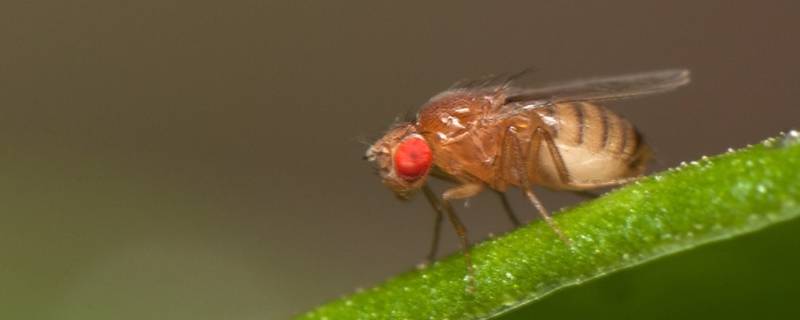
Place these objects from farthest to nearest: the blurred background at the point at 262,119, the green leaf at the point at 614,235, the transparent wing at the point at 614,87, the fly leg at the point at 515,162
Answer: the blurred background at the point at 262,119 → the fly leg at the point at 515,162 → the transparent wing at the point at 614,87 → the green leaf at the point at 614,235

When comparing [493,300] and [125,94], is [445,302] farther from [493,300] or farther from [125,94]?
[125,94]

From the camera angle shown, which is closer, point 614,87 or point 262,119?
point 614,87

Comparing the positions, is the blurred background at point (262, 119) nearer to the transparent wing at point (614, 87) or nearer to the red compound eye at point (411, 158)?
the red compound eye at point (411, 158)

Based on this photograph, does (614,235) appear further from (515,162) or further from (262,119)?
(262,119)

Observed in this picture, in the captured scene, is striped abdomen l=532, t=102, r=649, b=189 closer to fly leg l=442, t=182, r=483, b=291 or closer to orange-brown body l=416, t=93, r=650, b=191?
orange-brown body l=416, t=93, r=650, b=191

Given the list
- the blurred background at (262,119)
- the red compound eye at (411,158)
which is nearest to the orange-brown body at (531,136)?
the red compound eye at (411,158)

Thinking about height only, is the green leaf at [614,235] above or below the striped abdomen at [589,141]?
below

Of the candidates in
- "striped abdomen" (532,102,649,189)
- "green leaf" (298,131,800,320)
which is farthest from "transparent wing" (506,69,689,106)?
"green leaf" (298,131,800,320)

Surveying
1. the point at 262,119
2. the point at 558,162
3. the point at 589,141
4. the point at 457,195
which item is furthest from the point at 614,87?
the point at 262,119
